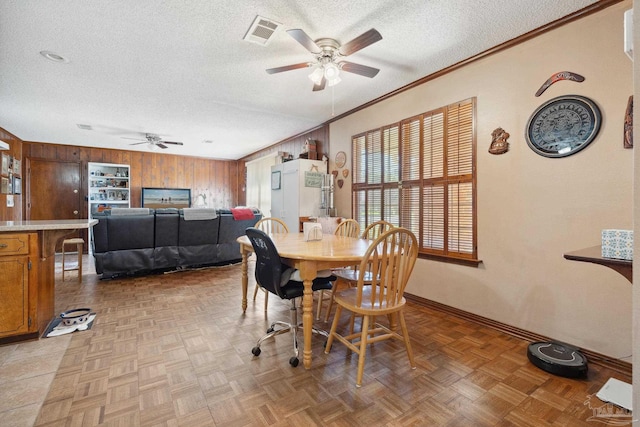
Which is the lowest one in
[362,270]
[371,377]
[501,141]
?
[371,377]

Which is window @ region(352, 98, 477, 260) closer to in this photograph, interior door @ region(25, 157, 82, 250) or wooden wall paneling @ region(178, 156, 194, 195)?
wooden wall paneling @ region(178, 156, 194, 195)

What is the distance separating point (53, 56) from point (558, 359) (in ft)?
16.1

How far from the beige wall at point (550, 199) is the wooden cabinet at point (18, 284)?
3620 millimetres

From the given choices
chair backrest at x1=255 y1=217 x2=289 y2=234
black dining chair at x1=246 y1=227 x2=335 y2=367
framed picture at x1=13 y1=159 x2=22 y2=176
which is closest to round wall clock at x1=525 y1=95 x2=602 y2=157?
black dining chair at x1=246 y1=227 x2=335 y2=367

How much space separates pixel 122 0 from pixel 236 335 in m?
2.62

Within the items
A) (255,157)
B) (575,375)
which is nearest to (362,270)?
(575,375)

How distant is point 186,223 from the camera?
447 centimetres

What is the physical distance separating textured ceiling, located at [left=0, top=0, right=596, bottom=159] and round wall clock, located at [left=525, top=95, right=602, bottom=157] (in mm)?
670

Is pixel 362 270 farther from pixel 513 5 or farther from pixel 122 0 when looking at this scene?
pixel 122 0

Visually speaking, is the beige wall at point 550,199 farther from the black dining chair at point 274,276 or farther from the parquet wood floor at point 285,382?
the black dining chair at point 274,276

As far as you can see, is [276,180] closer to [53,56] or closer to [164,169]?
[53,56]

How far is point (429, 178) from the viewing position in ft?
10.6

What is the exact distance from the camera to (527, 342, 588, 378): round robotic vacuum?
71.9 inches

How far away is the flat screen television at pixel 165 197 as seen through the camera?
25.2 ft
